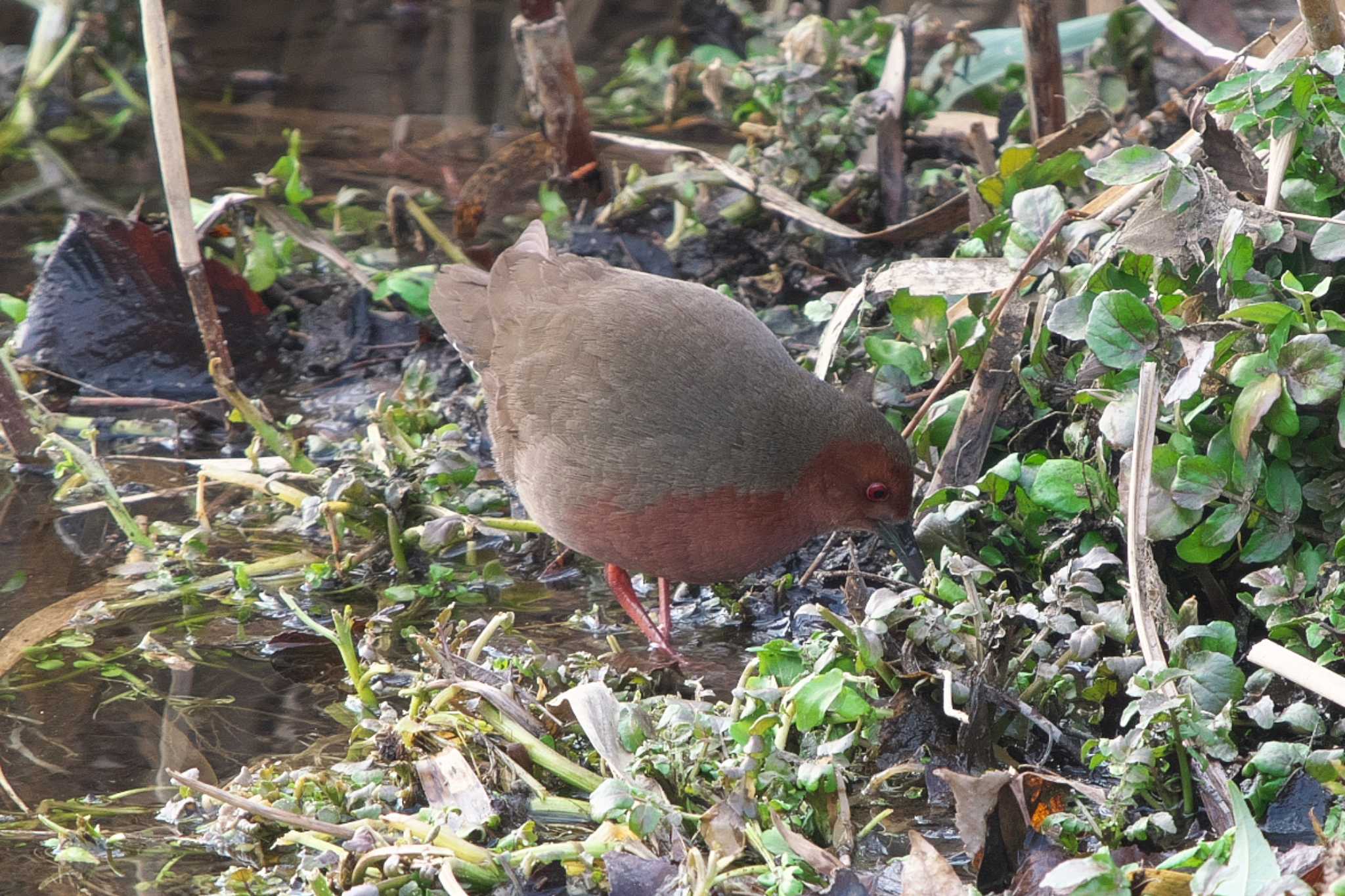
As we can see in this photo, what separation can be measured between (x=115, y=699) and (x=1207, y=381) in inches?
98.1

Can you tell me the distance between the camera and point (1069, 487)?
317 centimetres

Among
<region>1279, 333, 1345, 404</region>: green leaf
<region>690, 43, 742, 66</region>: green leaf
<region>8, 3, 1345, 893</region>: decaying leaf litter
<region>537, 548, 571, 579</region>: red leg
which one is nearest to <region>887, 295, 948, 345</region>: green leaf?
<region>8, 3, 1345, 893</region>: decaying leaf litter

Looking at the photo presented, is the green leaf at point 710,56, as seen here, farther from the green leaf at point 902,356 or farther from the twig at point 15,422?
the twig at point 15,422

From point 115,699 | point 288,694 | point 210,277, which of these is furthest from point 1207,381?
point 210,277

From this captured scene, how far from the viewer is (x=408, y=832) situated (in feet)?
8.36

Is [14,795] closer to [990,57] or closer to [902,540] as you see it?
[902,540]

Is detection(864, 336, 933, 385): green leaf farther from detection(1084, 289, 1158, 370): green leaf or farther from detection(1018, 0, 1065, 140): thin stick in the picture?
detection(1018, 0, 1065, 140): thin stick

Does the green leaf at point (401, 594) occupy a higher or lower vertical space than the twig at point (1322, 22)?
lower

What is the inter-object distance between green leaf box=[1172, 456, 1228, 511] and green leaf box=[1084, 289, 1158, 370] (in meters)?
0.23

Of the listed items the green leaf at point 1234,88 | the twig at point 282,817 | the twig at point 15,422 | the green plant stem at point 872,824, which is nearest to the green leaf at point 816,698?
the green plant stem at point 872,824

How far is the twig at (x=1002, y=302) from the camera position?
3.34 metres

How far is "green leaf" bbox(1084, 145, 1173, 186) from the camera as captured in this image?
300 centimetres

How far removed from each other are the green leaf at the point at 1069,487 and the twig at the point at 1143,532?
333mm

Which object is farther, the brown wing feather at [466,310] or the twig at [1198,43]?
the brown wing feather at [466,310]
